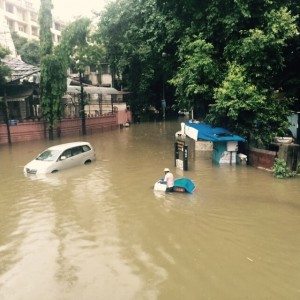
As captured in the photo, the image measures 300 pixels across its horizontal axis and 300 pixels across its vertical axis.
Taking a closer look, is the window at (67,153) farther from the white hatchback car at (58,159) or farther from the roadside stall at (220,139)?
the roadside stall at (220,139)

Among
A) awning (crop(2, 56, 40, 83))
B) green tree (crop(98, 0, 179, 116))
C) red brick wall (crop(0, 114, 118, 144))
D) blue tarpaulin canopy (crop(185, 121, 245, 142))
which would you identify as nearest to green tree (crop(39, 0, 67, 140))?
red brick wall (crop(0, 114, 118, 144))

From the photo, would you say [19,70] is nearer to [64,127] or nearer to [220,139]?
[64,127]

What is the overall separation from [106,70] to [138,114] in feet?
33.2

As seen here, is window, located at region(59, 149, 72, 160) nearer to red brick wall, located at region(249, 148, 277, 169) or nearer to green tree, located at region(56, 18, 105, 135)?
red brick wall, located at region(249, 148, 277, 169)

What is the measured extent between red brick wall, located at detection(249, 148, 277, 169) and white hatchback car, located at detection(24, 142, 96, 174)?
940cm

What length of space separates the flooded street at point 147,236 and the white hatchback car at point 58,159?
22.3 inches

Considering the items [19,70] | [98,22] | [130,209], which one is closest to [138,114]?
[98,22]

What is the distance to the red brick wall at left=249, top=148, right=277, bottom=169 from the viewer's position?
62.2 feet

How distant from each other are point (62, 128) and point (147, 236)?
25568 mm

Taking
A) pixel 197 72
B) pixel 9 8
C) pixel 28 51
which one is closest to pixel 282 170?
pixel 197 72

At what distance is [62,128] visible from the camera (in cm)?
3506

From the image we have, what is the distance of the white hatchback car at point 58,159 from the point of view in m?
19.4

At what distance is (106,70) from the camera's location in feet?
185

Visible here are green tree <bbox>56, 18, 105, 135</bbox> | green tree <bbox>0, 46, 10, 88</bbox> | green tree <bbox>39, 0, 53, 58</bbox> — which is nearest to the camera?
green tree <bbox>0, 46, 10, 88</bbox>
